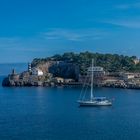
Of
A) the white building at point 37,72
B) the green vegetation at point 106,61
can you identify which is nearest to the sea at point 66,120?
the white building at point 37,72

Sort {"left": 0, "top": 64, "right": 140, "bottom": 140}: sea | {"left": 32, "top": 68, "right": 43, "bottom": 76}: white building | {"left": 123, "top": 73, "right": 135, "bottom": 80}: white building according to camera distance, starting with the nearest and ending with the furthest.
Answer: {"left": 0, "top": 64, "right": 140, "bottom": 140}: sea
{"left": 123, "top": 73, "right": 135, "bottom": 80}: white building
{"left": 32, "top": 68, "right": 43, "bottom": 76}: white building

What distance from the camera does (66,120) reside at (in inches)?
1880

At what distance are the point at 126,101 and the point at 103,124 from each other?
22.8 meters

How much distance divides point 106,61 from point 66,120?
63.6 m

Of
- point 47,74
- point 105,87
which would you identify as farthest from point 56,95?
point 47,74

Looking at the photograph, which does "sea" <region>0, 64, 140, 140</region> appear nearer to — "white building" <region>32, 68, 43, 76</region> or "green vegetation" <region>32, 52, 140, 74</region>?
"white building" <region>32, 68, 43, 76</region>

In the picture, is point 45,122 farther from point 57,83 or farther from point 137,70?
point 137,70

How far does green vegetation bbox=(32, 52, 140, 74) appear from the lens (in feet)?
355

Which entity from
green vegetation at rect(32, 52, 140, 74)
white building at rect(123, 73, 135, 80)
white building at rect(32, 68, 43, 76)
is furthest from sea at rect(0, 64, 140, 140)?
green vegetation at rect(32, 52, 140, 74)

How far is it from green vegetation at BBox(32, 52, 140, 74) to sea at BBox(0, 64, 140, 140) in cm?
3721

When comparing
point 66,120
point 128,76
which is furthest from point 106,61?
point 66,120

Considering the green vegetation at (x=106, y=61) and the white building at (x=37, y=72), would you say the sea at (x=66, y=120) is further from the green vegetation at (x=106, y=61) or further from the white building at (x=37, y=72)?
the green vegetation at (x=106, y=61)

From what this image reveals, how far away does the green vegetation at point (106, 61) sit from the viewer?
108 metres

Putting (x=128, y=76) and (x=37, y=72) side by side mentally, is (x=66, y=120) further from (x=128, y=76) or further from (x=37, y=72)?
(x=37, y=72)
